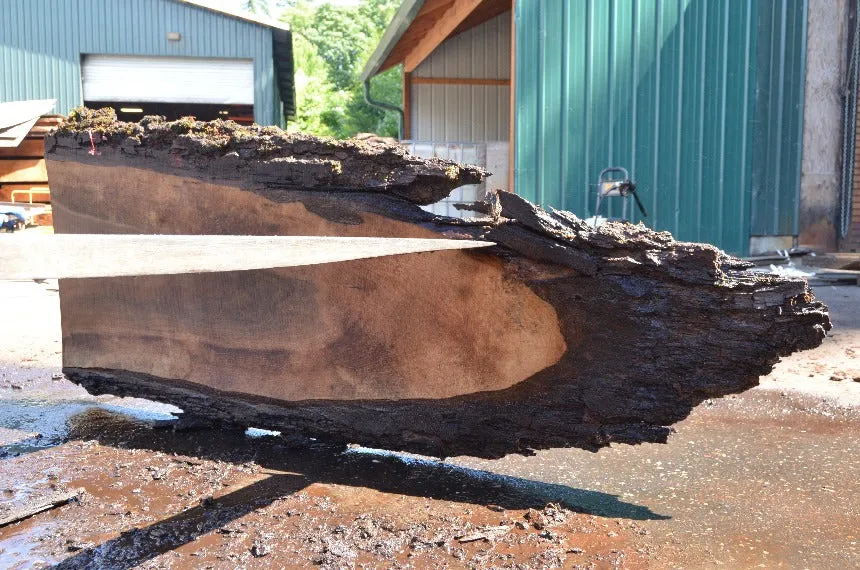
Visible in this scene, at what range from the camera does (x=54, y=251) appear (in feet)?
5.15

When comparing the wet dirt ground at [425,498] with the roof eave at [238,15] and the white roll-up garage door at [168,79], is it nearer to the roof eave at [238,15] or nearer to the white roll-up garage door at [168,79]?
the white roll-up garage door at [168,79]

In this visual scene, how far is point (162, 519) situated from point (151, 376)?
0.97 meters

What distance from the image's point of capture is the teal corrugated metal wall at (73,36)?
48.2 feet

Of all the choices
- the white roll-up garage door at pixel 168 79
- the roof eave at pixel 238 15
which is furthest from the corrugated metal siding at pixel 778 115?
the white roll-up garage door at pixel 168 79

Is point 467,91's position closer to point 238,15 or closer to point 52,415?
point 238,15

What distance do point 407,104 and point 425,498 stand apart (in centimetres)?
1291

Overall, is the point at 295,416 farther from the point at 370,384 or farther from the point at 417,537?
the point at 417,537

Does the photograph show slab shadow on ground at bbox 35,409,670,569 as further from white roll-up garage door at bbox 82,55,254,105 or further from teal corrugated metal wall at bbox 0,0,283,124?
teal corrugated metal wall at bbox 0,0,283,124

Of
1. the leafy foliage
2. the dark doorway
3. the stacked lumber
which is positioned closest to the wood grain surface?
the stacked lumber

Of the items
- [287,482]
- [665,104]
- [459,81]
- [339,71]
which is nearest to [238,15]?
[459,81]

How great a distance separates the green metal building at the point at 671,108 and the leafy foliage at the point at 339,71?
50.7ft

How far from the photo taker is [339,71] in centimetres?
4219

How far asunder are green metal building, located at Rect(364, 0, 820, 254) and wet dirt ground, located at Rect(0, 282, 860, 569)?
233 inches

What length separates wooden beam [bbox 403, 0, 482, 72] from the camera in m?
10.5
